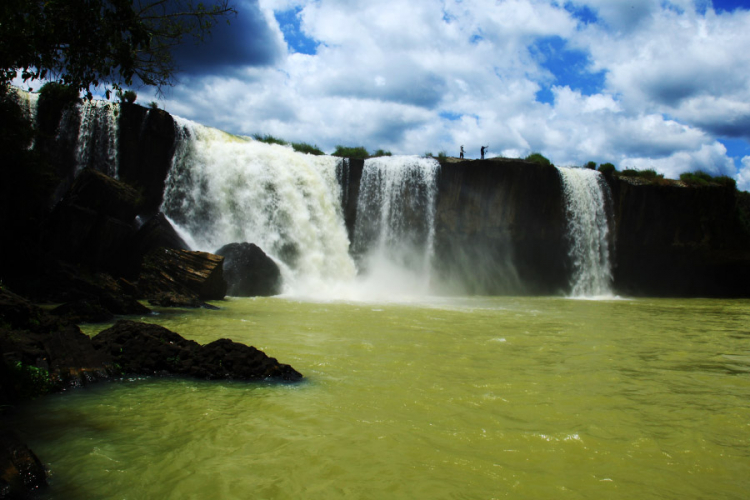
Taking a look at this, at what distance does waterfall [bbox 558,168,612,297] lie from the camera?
90.8ft

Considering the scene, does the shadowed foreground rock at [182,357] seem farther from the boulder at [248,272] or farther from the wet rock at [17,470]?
the boulder at [248,272]

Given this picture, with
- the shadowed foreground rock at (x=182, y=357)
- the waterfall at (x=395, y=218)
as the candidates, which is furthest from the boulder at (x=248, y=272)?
the shadowed foreground rock at (x=182, y=357)

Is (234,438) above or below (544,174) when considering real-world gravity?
below

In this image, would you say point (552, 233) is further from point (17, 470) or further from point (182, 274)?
point (17, 470)

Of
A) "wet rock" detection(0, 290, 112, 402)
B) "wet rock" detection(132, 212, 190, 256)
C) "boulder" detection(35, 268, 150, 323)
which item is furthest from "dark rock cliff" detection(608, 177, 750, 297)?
"wet rock" detection(0, 290, 112, 402)

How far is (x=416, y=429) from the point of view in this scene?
4.76 m

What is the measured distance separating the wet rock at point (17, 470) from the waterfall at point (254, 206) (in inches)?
657

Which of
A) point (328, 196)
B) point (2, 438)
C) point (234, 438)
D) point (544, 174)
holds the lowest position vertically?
point (234, 438)

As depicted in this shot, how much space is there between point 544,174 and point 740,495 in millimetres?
25700

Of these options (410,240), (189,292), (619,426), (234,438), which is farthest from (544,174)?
(234,438)

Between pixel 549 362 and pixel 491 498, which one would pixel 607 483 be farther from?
pixel 549 362

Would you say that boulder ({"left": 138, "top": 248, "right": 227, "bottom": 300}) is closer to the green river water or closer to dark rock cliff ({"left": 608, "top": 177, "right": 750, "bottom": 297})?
the green river water

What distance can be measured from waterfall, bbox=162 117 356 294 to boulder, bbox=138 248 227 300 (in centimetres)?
428

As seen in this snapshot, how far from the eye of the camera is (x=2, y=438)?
3432 mm
